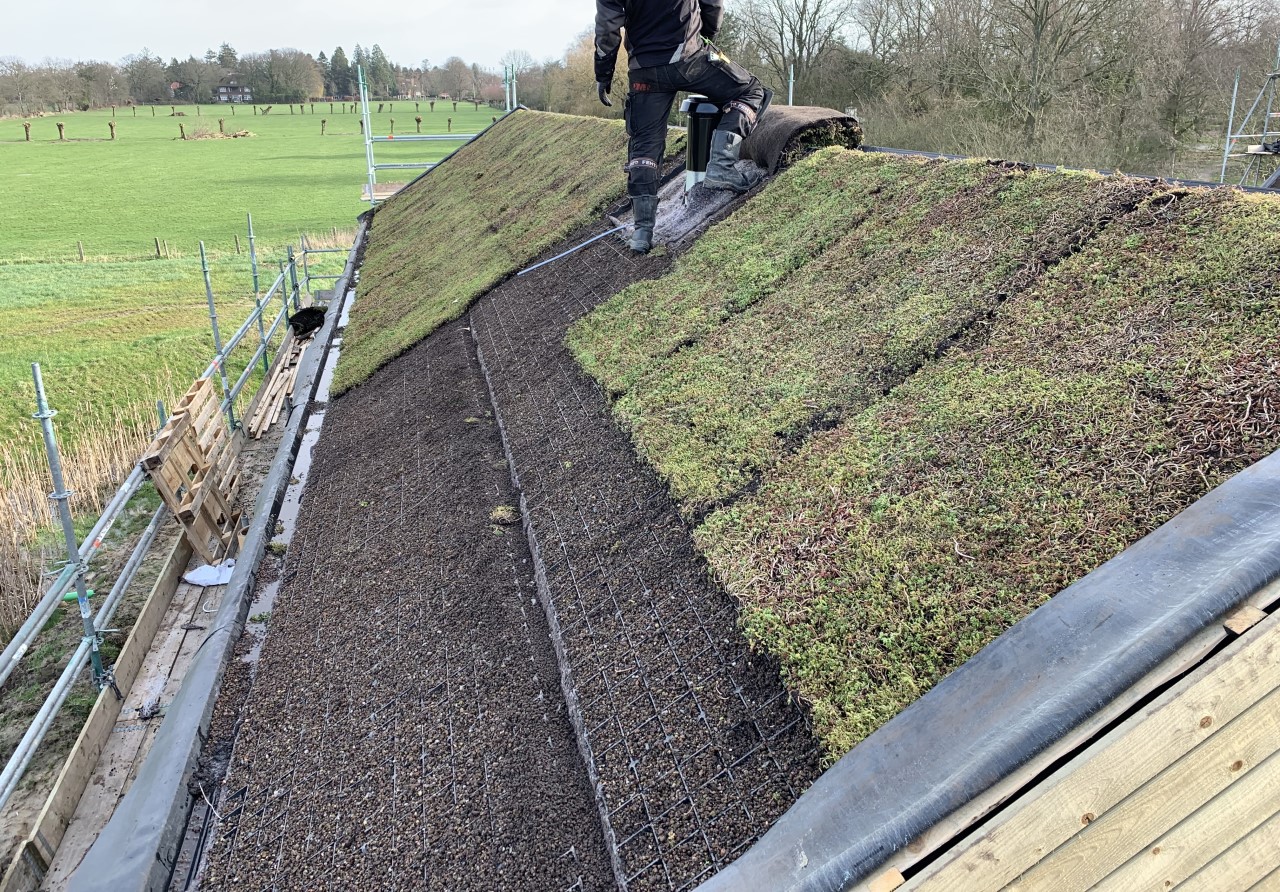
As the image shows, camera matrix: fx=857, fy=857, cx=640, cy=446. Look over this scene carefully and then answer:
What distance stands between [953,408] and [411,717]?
8.22 feet

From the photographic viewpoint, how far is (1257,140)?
15.5m

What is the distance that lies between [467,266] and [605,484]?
7.01 m

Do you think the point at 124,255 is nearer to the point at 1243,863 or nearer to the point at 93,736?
the point at 93,736

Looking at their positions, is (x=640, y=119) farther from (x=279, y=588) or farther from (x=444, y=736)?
(x=444, y=736)

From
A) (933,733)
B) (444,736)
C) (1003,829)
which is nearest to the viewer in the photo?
(1003,829)

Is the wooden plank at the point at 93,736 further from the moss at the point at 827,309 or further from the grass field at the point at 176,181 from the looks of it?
the grass field at the point at 176,181

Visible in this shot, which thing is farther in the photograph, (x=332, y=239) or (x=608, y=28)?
(x=332, y=239)

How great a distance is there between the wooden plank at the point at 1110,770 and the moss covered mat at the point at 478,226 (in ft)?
24.8

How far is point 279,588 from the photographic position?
489 centimetres

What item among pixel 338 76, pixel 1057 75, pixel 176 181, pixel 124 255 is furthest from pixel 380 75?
pixel 1057 75

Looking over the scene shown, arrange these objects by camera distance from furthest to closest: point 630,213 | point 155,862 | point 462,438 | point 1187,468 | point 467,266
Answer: point 467,266 → point 630,213 → point 462,438 → point 155,862 → point 1187,468

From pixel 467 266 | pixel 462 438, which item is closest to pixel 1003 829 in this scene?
pixel 462 438

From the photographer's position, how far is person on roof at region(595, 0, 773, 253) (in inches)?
251

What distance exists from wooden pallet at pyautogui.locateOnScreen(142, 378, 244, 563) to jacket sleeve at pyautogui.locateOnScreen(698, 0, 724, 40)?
512cm
